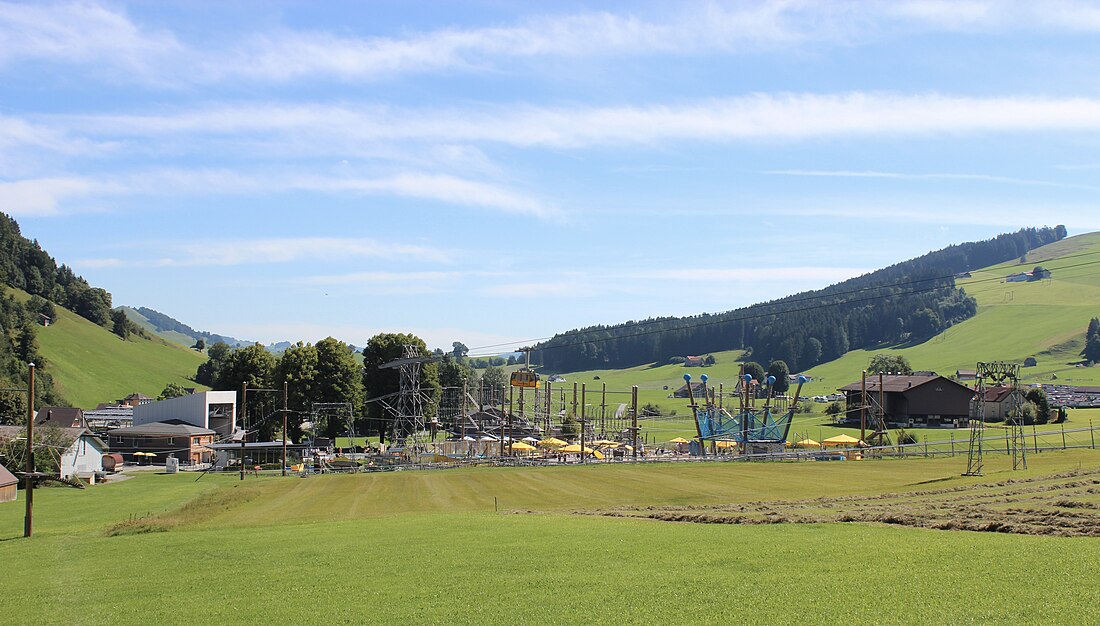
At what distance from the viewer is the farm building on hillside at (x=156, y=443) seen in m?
90.1

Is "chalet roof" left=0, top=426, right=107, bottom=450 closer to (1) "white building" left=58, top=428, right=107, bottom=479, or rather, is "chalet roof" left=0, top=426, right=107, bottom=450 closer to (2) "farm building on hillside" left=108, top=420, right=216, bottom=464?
(1) "white building" left=58, top=428, right=107, bottom=479

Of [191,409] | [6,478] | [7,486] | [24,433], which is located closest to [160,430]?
[191,409]

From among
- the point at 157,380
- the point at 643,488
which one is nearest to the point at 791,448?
the point at 643,488

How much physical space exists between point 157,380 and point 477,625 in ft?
550

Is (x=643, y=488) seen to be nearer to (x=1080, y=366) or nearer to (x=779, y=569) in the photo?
(x=779, y=569)

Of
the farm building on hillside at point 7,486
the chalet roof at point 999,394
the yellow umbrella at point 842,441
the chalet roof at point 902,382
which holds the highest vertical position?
the chalet roof at point 902,382

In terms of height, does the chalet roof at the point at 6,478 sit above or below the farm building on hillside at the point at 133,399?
below

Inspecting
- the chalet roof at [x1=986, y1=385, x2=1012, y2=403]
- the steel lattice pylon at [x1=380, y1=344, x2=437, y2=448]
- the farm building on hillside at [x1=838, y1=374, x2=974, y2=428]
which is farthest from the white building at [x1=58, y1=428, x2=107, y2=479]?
the chalet roof at [x1=986, y1=385, x2=1012, y2=403]

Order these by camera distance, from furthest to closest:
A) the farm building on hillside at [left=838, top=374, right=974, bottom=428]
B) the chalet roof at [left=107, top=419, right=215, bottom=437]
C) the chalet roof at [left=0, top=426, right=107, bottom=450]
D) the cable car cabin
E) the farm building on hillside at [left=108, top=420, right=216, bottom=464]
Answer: the farm building on hillside at [left=838, top=374, right=974, bottom=428], the farm building on hillside at [left=108, top=420, right=216, bottom=464], the chalet roof at [left=107, top=419, right=215, bottom=437], the cable car cabin, the chalet roof at [left=0, top=426, right=107, bottom=450]

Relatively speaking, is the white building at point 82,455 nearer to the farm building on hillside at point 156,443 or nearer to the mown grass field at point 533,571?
the farm building on hillside at point 156,443

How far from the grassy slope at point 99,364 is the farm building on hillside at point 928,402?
384ft

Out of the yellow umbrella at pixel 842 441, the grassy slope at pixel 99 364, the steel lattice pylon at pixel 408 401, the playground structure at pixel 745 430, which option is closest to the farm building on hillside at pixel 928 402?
the playground structure at pixel 745 430

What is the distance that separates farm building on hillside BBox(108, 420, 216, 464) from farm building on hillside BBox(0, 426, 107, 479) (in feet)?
36.4

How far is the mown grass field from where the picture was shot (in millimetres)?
16703
